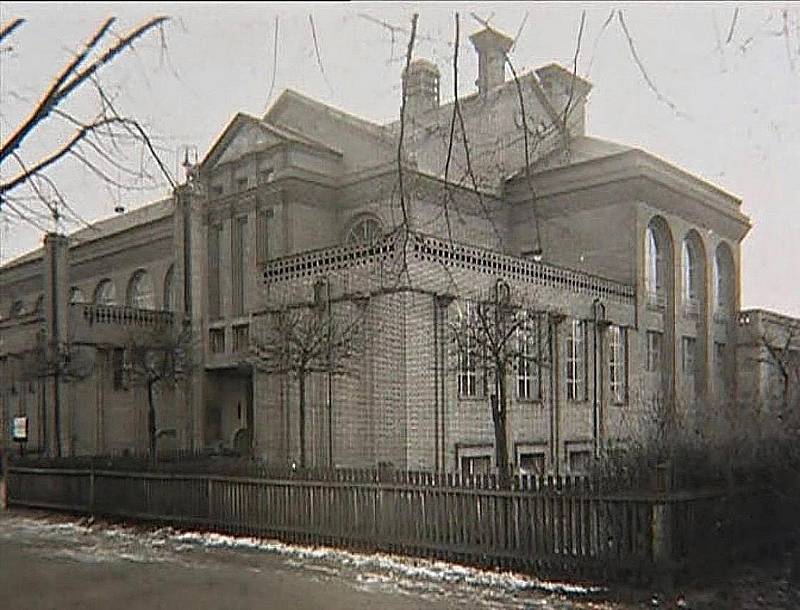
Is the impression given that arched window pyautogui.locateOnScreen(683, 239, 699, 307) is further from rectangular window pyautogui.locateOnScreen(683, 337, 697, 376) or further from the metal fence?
the metal fence

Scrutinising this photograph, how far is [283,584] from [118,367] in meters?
7.44

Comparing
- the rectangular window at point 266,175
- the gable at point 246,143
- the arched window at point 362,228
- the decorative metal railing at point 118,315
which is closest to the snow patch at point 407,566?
the gable at point 246,143

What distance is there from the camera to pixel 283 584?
12.6 ft

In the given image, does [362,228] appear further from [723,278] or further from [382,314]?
[723,278]

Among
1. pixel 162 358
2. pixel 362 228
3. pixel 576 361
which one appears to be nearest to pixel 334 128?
pixel 362 228

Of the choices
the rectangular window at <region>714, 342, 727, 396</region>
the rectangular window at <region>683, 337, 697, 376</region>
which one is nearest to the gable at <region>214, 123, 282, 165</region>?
the rectangular window at <region>714, 342, 727, 396</region>

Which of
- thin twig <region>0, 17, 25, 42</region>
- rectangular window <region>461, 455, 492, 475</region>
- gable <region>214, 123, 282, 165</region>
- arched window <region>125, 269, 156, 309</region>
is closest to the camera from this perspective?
thin twig <region>0, 17, 25, 42</region>

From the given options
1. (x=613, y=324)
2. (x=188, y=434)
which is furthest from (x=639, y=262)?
(x=188, y=434)

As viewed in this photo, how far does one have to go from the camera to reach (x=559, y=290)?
9102 millimetres

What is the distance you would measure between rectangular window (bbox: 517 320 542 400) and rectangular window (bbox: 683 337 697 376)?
1.82m

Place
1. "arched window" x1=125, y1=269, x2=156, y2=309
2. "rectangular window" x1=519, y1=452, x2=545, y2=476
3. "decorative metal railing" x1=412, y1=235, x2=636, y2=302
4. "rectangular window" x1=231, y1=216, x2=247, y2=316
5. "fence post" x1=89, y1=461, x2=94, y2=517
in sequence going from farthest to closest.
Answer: "arched window" x1=125, y1=269, x2=156, y2=309 → "rectangular window" x1=231, y1=216, x2=247, y2=316 → "rectangular window" x1=519, y1=452, x2=545, y2=476 → "decorative metal railing" x1=412, y1=235, x2=636, y2=302 → "fence post" x1=89, y1=461, x2=94, y2=517

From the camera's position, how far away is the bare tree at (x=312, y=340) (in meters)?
7.57

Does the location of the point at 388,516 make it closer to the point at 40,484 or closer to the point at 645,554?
the point at 645,554

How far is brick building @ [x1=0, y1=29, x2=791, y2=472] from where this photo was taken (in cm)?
743
